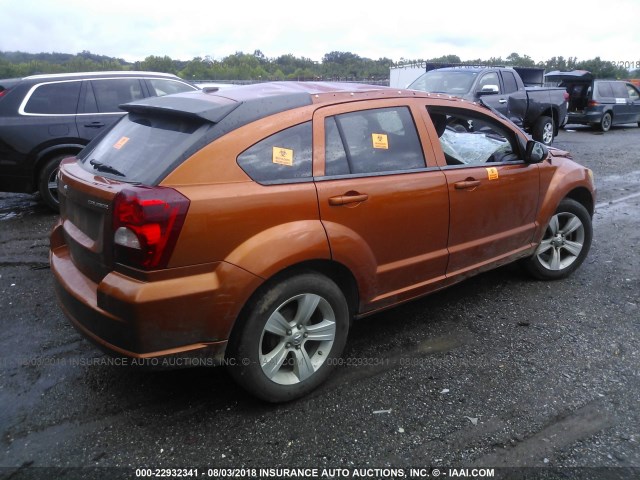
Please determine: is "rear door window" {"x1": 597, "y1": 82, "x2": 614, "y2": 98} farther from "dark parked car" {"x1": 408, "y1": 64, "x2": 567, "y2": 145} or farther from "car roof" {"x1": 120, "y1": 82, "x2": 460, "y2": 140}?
"car roof" {"x1": 120, "y1": 82, "x2": 460, "y2": 140}

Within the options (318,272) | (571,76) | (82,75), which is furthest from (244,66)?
(318,272)

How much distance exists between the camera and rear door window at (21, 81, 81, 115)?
624cm

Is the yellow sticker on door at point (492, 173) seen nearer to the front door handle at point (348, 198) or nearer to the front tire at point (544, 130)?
the front door handle at point (348, 198)

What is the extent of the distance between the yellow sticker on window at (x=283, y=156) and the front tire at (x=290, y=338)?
2.02 feet

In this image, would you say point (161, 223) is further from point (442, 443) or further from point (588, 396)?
point (588, 396)

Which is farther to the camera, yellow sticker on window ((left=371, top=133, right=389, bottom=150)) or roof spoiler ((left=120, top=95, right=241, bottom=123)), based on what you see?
yellow sticker on window ((left=371, top=133, right=389, bottom=150))

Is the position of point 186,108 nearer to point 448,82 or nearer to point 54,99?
point 54,99

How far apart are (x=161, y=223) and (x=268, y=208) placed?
0.54 m

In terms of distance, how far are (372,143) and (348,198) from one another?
472 mm

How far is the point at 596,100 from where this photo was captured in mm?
16734

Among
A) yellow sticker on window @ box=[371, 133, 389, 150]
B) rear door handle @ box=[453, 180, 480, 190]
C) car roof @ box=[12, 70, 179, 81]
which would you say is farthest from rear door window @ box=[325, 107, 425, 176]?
car roof @ box=[12, 70, 179, 81]

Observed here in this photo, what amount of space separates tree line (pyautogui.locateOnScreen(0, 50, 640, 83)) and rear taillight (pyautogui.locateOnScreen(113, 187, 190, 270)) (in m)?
6.47

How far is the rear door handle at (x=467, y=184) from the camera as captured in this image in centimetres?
342

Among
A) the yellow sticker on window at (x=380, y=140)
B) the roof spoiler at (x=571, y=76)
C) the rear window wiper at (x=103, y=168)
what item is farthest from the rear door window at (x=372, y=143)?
the roof spoiler at (x=571, y=76)
